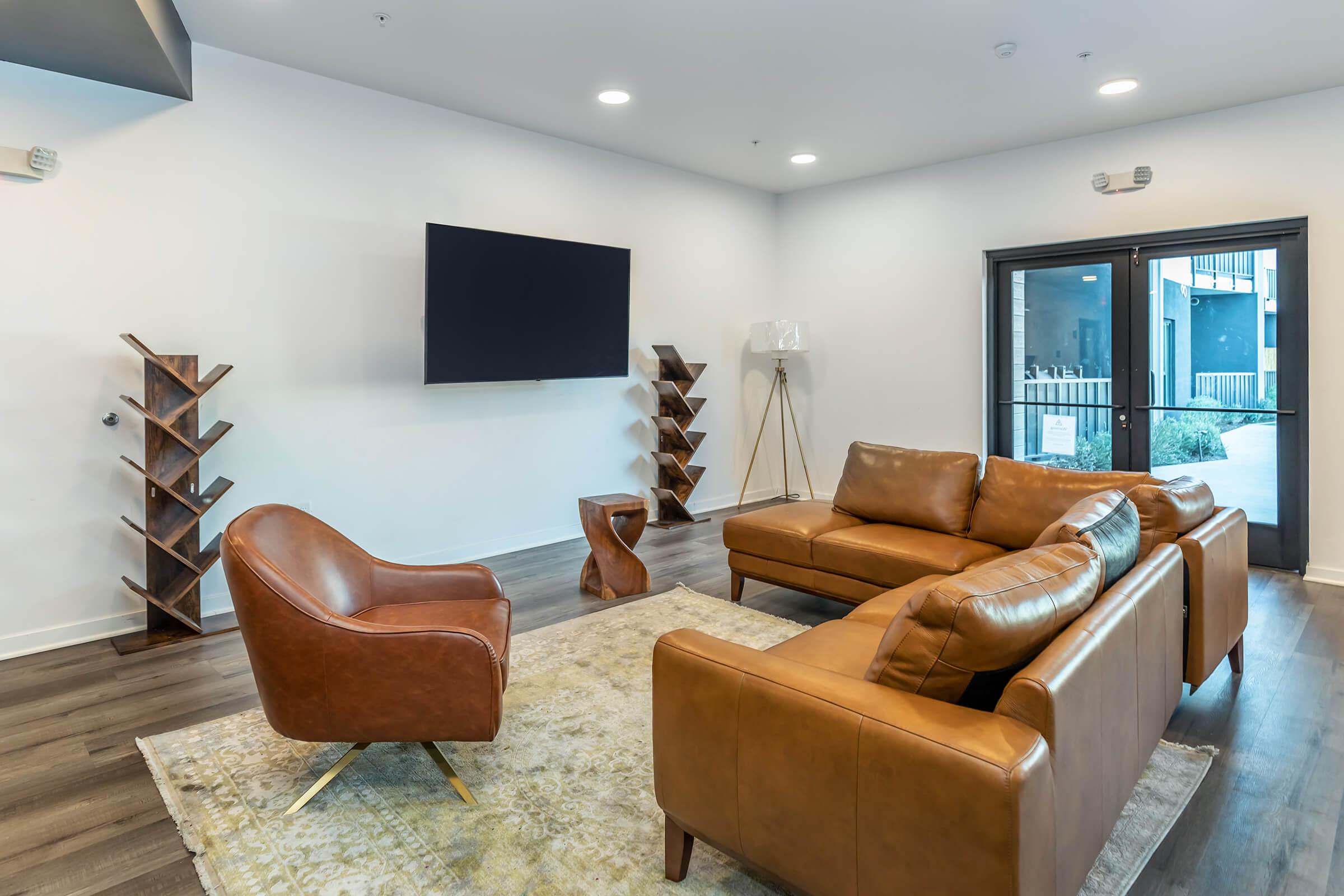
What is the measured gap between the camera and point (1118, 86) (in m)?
4.32

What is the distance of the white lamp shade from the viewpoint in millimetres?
6551

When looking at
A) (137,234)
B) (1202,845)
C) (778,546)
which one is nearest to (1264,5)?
(778,546)

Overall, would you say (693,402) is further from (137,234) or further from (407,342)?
(137,234)

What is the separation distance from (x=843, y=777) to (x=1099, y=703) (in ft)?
1.93

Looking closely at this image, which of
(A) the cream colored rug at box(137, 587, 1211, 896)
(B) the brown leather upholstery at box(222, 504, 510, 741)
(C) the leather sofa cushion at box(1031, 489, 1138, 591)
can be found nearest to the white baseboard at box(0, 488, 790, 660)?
(A) the cream colored rug at box(137, 587, 1211, 896)

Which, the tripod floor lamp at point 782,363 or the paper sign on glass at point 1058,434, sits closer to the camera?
the paper sign on glass at point 1058,434

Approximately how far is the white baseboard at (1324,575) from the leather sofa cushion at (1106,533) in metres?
3.18

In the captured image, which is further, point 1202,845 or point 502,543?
point 502,543

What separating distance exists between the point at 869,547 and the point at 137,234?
12.3 feet

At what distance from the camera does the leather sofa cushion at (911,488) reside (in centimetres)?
379

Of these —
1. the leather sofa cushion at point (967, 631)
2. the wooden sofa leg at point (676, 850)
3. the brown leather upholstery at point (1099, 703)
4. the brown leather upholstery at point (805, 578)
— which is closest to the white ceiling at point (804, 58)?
the brown leather upholstery at point (805, 578)

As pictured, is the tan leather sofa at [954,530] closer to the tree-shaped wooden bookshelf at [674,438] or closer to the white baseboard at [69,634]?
the tree-shaped wooden bookshelf at [674,438]

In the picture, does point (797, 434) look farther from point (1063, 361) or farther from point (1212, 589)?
point (1212, 589)

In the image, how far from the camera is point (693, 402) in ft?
20.3
